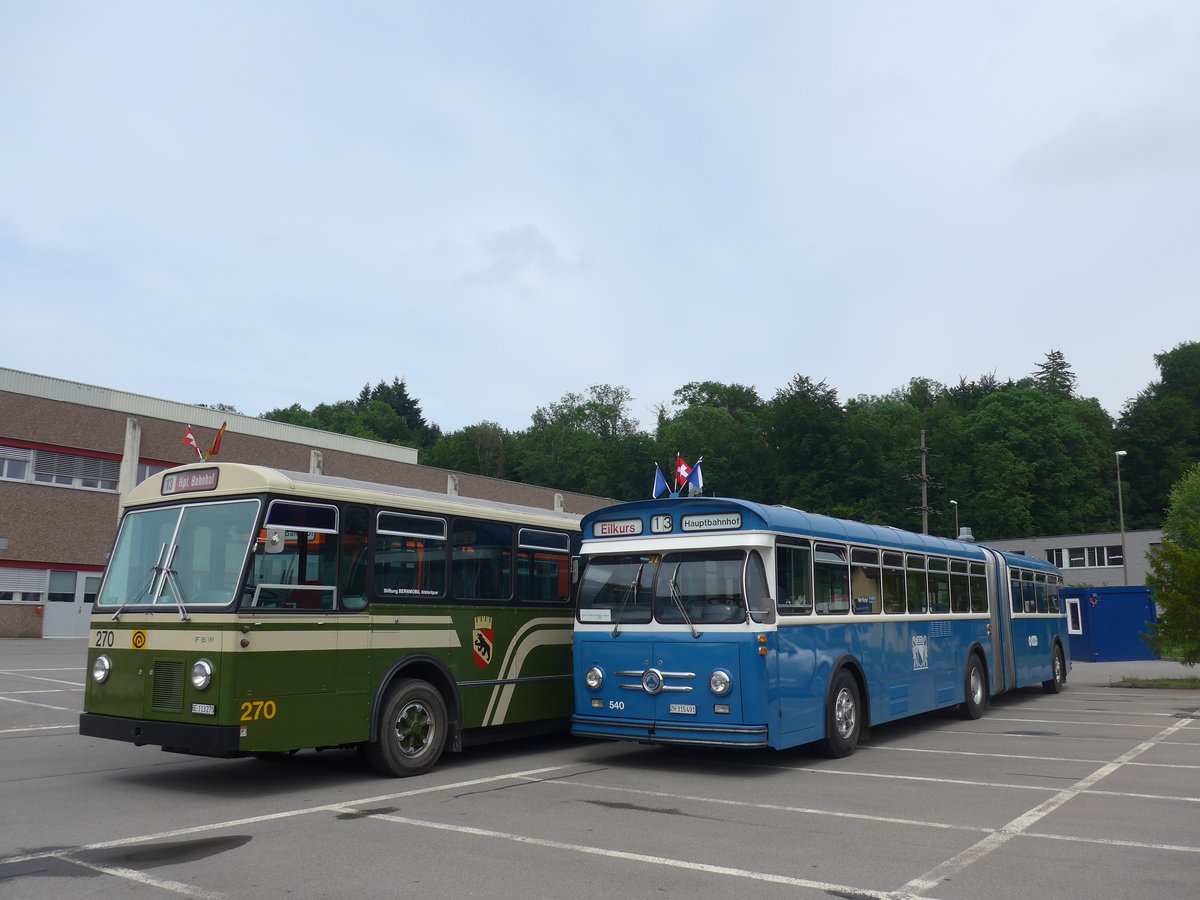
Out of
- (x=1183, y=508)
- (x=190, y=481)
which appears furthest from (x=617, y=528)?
(x=1183, y=508)

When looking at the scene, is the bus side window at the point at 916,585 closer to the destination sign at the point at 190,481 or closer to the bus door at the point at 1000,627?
the bus door at the point at 1000,627

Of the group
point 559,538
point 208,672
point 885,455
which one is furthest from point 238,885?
point 885,455

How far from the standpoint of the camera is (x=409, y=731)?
34.5 ft

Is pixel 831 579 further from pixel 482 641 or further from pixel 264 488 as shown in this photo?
pixel 264 488

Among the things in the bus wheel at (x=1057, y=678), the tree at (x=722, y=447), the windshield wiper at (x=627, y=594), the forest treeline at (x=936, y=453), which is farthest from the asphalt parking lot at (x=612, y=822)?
the tree at (x=722, y=447)

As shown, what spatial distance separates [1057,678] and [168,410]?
40155mm

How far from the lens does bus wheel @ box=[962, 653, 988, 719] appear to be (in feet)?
54.7

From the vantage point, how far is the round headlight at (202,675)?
8.85 meters

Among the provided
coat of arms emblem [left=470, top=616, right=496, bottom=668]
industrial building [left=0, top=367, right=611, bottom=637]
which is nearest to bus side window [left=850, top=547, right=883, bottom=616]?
coat of arms emblem [left=470, top=616, right=496, bottom=668]

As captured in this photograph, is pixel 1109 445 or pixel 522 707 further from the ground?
pixel 1109 445

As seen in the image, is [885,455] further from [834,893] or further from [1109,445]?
[834,893]

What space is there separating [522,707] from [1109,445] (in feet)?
284

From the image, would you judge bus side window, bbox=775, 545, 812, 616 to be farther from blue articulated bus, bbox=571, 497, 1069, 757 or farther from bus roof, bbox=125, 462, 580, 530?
bus roof, bbox=125, 462, 580, 530

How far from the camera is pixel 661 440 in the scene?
95375 millimetres
